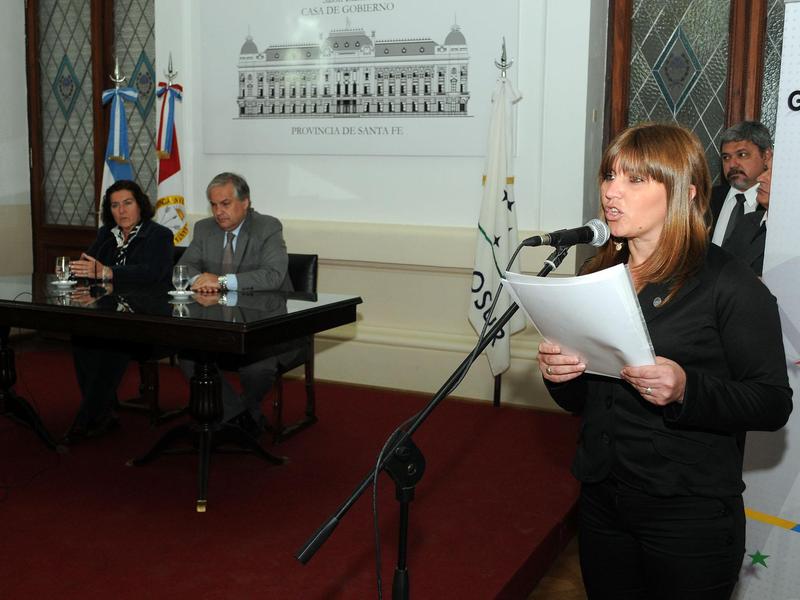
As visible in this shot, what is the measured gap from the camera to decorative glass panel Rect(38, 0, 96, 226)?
6.52 m

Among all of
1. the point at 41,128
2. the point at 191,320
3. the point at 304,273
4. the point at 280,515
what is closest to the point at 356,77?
the point at 304,273

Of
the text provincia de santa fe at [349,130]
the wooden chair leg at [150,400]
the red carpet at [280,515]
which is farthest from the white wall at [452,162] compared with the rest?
the wooden chair leg at [150,400]

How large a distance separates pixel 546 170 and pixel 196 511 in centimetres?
282

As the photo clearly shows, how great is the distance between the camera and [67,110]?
664cm

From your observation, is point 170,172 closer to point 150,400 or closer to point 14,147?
point 14,147

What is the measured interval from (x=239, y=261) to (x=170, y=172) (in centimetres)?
188

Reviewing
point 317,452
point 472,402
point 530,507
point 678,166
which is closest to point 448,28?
point 472,402

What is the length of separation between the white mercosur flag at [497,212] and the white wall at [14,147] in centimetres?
392

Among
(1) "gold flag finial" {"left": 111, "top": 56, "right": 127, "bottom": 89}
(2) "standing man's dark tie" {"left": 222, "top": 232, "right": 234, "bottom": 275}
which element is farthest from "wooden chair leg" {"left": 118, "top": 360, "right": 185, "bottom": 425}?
(1) "gold flag finial" {"left": 111, "top": 56, "right": 127, "bottom": 89}

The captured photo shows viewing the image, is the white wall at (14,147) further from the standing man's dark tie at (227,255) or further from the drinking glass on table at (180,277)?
the drinking glass on table at (180,277)

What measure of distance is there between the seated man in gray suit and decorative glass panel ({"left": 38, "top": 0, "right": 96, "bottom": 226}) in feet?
8.83

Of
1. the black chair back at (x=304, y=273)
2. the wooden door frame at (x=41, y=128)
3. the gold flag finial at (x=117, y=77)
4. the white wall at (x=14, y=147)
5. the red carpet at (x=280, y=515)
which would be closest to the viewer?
the red carpet at (x=280, y=515)

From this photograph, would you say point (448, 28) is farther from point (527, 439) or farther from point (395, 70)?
point (527, 439)

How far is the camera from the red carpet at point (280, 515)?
9.05ft
